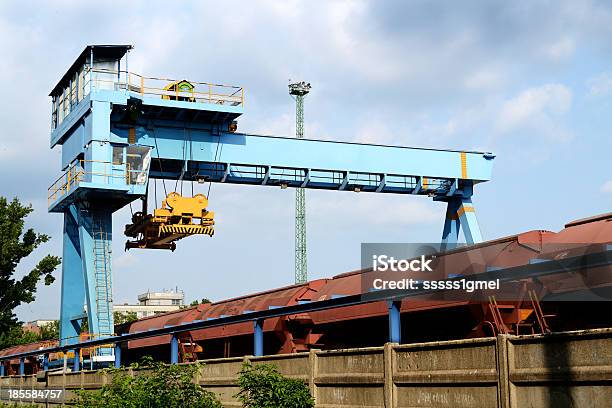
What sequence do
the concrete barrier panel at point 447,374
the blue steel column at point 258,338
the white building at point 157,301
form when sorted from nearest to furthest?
1. the concrete barrier panel at point 447,374
2. the blue steel column at point 258,338
3. the white building at point 157,301

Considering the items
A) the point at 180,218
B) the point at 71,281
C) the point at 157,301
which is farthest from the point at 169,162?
the point at 157,301

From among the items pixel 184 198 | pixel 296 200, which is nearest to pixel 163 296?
pixel 296 200

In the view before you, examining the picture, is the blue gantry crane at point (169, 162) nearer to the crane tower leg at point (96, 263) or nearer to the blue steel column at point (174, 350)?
the crane tower leg at point (96, 263)

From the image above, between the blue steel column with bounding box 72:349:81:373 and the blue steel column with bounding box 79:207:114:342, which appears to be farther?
the blue steel column with bounding box 72:349:81:373

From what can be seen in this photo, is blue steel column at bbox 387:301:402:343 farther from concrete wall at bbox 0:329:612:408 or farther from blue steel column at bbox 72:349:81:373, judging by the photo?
blue steel column at bbox 72:349:81:373

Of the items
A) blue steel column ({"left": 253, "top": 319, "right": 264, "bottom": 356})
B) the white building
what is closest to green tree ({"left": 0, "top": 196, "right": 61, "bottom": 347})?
blue steel column ({"left": 253, "top": 319, "right": 264, "bottom": 356})

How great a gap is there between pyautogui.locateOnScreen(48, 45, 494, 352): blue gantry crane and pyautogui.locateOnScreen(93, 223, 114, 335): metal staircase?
1.3 inches

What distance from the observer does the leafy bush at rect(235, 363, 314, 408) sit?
12.9 meters

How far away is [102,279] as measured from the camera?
86.8 ft

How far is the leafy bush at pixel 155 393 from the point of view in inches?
514

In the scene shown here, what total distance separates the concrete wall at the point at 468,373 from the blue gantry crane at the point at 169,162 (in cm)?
1179

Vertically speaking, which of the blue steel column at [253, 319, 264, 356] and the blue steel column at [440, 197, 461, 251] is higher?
the blue steel column at [440, 197, 461, 251]

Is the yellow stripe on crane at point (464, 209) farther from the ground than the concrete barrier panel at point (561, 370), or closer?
farther from the ground

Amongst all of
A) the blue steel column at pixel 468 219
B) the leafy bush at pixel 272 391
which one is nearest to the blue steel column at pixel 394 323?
the leafy bush at pixel 272 391
